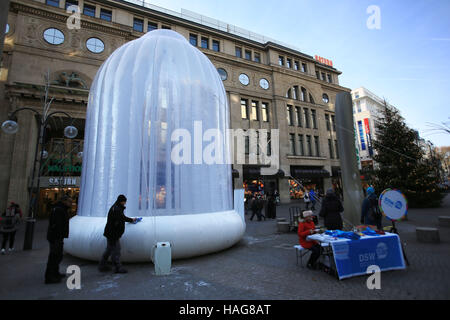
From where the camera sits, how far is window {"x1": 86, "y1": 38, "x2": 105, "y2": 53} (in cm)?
2129

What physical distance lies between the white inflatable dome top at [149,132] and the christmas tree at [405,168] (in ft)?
46.3

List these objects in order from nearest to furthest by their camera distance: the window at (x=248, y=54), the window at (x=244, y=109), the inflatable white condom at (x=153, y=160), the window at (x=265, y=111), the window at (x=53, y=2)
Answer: the inflatable white condom at (x=153, y=160), the window at (x=53, y=2), the window at (x=244, y=109), the window at (x=265, y=111), the window at (x=248, y=54)

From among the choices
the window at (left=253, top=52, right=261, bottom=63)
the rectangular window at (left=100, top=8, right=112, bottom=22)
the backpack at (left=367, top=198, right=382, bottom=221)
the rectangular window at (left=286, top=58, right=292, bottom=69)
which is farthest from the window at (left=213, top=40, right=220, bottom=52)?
the backpack at (left=367, top=198, right=382, bottom=221)

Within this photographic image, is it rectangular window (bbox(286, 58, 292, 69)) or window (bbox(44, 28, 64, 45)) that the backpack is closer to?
window (bbox(44, 28, 64, 45))

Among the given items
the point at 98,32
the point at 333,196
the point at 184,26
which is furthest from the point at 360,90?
the point at 333,196

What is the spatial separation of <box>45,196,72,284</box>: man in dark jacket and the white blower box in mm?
1996

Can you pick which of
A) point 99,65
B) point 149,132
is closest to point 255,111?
point 99,65

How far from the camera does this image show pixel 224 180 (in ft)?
23.8

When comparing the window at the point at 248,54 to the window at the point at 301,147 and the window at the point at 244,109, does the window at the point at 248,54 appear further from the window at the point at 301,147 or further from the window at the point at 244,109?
the window at the point at 301,147

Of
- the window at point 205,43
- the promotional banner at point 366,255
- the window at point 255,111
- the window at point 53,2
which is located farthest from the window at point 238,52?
the promotional banner at point 366,255

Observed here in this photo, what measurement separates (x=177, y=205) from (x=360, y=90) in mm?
74479

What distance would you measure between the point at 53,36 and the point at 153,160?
22.3 metres

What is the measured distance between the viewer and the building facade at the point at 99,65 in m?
18.1

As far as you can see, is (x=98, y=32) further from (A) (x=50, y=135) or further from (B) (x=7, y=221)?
(B) (x=7, y=221)
